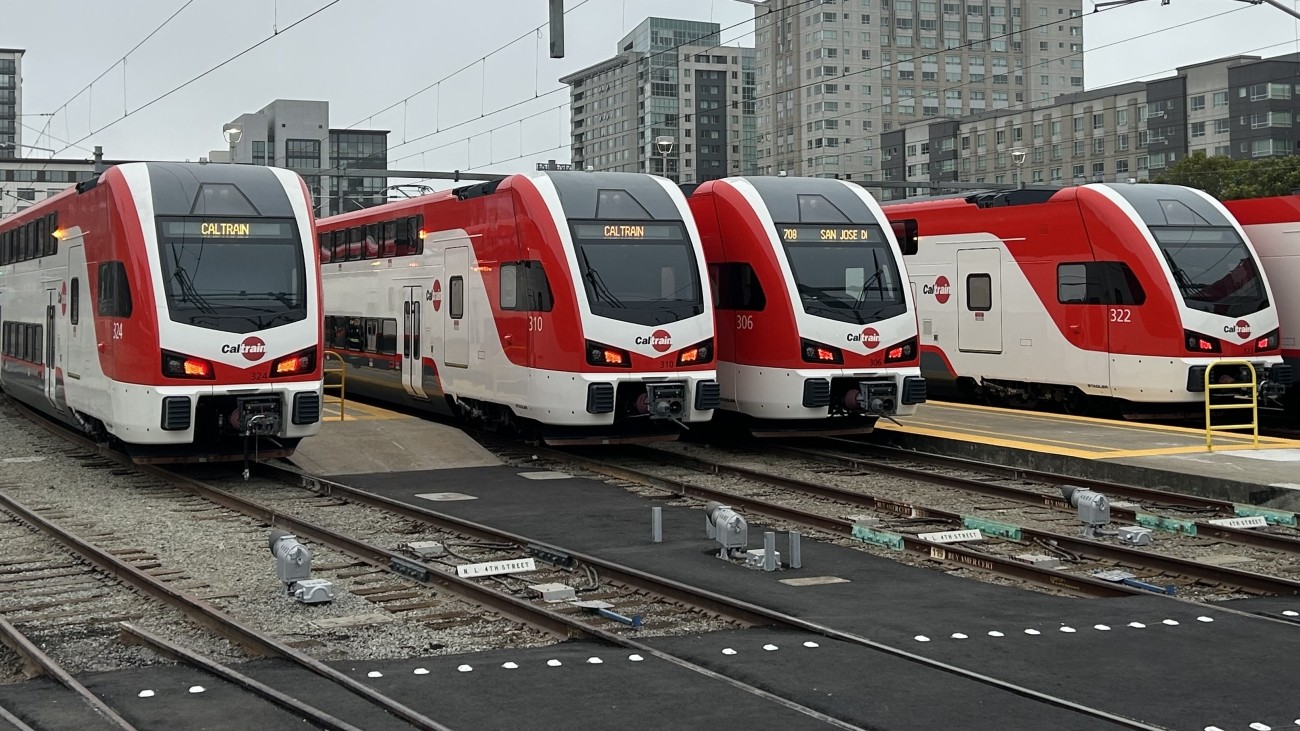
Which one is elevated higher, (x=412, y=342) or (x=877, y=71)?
(x=877, y=71)

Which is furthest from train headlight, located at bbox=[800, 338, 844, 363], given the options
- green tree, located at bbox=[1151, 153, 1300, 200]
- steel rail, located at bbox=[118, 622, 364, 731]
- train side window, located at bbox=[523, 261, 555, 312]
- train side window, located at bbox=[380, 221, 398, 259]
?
green tree, located at bbox=[1151, 153, 1300, 200]

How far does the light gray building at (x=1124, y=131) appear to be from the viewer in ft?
301

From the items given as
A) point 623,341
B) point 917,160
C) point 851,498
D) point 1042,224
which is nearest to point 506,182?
point 623,341

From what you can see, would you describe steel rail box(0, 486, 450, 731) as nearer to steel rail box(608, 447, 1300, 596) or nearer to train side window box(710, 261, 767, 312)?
steel rail box(608, 447, 1300, 596)

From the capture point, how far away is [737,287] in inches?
730

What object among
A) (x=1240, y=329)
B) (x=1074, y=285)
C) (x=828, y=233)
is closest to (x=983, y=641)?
(x=828, y=233)

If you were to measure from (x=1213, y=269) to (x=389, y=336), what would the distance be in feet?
38.5

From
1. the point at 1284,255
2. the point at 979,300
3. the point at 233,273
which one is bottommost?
the point at 979,300

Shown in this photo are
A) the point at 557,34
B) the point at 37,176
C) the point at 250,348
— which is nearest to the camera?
the point at 250,348

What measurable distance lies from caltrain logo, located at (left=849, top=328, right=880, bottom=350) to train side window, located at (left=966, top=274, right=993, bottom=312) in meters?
5.07

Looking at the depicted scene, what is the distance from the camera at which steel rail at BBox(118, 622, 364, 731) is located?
6643mm

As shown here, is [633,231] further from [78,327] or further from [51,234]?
[51,234]

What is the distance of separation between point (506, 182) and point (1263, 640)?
11476mm

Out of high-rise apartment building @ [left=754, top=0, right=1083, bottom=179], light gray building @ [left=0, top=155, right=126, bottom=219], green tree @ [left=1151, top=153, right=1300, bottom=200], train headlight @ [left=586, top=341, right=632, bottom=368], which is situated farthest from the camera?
high-rise apartment building @ [left=754, top=0, right=1083, bottom=179]
